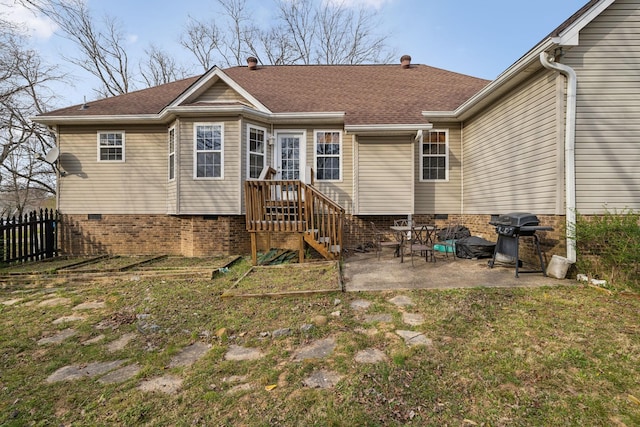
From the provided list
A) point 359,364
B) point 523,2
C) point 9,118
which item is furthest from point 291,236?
point 9,118

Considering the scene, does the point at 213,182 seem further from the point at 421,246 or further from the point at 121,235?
the point at 421,246

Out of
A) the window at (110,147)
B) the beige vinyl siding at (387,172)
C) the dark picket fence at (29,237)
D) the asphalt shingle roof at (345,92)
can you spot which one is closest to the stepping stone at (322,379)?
the beige vinyl siding at (387,172)

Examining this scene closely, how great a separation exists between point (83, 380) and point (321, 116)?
25.7ft

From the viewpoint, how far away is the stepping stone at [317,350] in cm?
299

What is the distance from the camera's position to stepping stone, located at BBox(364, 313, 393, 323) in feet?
12.2

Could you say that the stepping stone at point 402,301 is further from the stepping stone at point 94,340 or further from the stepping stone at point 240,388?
the stepping stone at point 94,340

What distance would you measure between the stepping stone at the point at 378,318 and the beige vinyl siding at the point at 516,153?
412 cm

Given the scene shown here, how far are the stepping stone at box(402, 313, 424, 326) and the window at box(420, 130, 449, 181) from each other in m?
6.33

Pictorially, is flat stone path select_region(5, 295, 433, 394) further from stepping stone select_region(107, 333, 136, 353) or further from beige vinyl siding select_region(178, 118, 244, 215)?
beige vinyl siding select_region(178, 118, 244, 215)

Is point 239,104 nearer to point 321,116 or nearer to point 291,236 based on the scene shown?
point 321,116

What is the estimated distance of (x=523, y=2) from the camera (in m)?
9.95

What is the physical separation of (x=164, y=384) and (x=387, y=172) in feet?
24.7

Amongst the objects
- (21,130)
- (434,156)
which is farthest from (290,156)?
(21,130)

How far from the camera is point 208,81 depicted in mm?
8578
